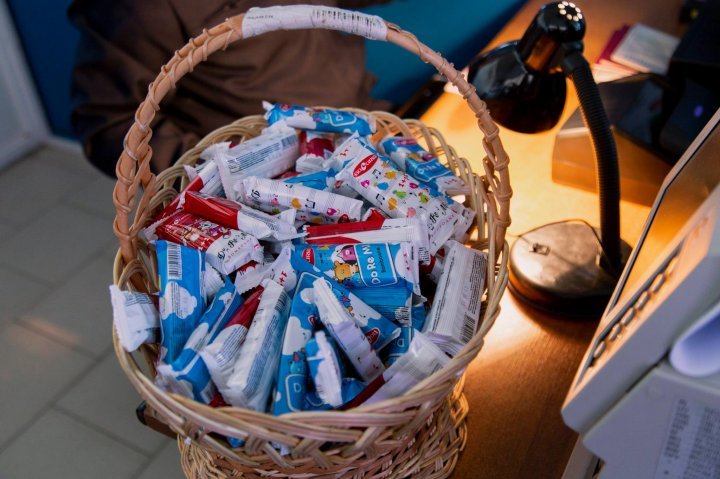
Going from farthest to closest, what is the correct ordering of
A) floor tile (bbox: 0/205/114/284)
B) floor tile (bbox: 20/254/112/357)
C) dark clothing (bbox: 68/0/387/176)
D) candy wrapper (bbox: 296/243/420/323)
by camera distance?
floor tile (bbox: 0/205/114/284)
floor tile (bbox: 20/254/112/357)
dark clothing (bbox: 68/0/387/176)
candy wrapper (bbox: 296/243/420/323)

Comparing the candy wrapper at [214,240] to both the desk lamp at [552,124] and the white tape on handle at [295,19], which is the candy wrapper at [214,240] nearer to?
the white tape on handle at [295,19]

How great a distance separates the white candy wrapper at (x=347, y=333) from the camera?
0.62 meters

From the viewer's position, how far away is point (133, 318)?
640 mm

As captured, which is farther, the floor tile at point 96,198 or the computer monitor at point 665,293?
the floor tile at point 96,198

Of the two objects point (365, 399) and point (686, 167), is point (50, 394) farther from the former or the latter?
point (686, 167)

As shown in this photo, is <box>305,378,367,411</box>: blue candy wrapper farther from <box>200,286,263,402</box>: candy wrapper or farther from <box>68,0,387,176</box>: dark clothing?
<box>68,0,387,176</box>: dark clothing

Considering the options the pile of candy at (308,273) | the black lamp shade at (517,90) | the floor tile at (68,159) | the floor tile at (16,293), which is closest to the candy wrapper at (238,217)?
the pile of candy at (308,273)

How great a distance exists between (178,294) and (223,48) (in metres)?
0.28

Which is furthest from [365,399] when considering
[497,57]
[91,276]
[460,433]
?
[91,276]

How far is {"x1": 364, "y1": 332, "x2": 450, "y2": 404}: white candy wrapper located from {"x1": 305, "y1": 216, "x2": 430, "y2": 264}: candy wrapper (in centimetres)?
16

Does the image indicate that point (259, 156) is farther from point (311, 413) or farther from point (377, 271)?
point (311, 413)

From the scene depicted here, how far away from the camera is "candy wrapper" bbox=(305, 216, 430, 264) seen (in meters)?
0.74

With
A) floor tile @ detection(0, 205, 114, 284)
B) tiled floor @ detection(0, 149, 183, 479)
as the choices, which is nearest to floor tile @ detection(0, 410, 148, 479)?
tiled floor @ detection(0, 149, 183, 479)

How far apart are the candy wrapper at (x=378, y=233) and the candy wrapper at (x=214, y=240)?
79 mm
